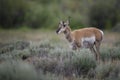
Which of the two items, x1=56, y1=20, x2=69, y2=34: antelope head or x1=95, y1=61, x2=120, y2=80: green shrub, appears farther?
x1=56, y1=20, x2=69, y2=34: antelope head

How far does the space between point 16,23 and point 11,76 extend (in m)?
37.5

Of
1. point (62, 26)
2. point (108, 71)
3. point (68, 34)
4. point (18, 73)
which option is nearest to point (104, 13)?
point (68, 34)

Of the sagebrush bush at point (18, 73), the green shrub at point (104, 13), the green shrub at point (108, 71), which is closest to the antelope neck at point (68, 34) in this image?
the green shrub at point (108, 71)

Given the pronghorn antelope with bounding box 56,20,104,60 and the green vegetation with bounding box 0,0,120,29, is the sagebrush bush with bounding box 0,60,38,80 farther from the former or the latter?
the green vegetation with bounding box 0,0,120,29

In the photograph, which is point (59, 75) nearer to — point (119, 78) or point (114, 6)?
point (119, 78)

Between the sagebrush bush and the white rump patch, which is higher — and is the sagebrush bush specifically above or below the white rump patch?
above

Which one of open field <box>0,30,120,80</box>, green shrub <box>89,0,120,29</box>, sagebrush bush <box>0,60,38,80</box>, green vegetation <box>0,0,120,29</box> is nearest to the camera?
sagebrush bush <box>0,60,38,80</box>

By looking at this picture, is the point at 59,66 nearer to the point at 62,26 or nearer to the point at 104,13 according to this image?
the point at 62,26

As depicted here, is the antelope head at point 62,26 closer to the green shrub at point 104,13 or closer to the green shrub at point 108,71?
the green shrub at point 108,71

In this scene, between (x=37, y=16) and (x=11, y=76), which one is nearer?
(x=11, y=76)

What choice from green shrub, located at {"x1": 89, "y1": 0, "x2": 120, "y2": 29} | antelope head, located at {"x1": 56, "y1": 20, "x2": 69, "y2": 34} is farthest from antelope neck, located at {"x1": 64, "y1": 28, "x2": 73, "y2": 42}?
green shrub, located at {"x1": 89, "y1": 0, "x2": 120, "y2": 29}

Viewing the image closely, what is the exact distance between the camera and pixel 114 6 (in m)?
44.1

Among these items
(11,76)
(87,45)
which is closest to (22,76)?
(11,76)

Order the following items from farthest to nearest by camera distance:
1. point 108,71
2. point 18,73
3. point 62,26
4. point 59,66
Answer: point 62,26
point 59,66
point 108,71
point 18,73
